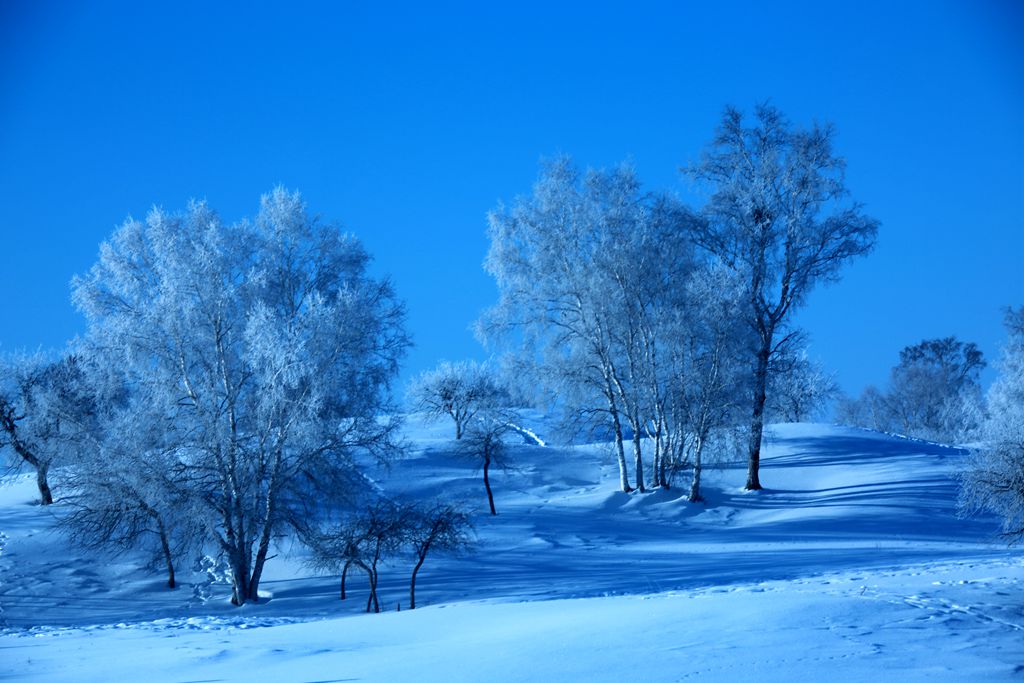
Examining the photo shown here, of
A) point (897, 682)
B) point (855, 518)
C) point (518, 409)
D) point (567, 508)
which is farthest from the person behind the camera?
point (518, 409)

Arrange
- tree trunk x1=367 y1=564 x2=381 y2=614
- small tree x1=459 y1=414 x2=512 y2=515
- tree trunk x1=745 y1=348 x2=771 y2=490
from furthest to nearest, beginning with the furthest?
small tree x1=459 y1=414 x2=512 y2=515
tree trunk x1=745 y1=348 x2=771 y2=490
tree trunk x1=367 y1=564 x2=381 y2=614

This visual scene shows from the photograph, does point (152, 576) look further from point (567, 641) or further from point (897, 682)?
point (897, 682)

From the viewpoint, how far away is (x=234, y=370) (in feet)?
63.0

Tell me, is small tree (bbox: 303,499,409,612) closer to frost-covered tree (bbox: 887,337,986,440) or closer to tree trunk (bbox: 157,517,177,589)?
tree trunk (bbox: 157,517,177,589)

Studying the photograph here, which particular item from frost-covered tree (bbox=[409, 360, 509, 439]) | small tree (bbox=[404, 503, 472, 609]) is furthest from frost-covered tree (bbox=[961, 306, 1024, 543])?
frost-covered tree (bbox=[409, 360, 509, 439])

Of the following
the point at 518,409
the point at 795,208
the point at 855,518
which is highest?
the point at 795,208

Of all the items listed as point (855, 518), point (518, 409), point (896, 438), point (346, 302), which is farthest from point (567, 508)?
point (518, 409)

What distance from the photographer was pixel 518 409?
1969 inches

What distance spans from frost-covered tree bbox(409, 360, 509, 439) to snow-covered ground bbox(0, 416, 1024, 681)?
7.80m

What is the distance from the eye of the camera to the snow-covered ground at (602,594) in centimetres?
916

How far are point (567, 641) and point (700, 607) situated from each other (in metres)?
2.44

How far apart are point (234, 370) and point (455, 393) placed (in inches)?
938

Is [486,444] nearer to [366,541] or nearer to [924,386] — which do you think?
[366,541]

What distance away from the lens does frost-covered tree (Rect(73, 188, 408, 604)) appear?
1791 centimetres
